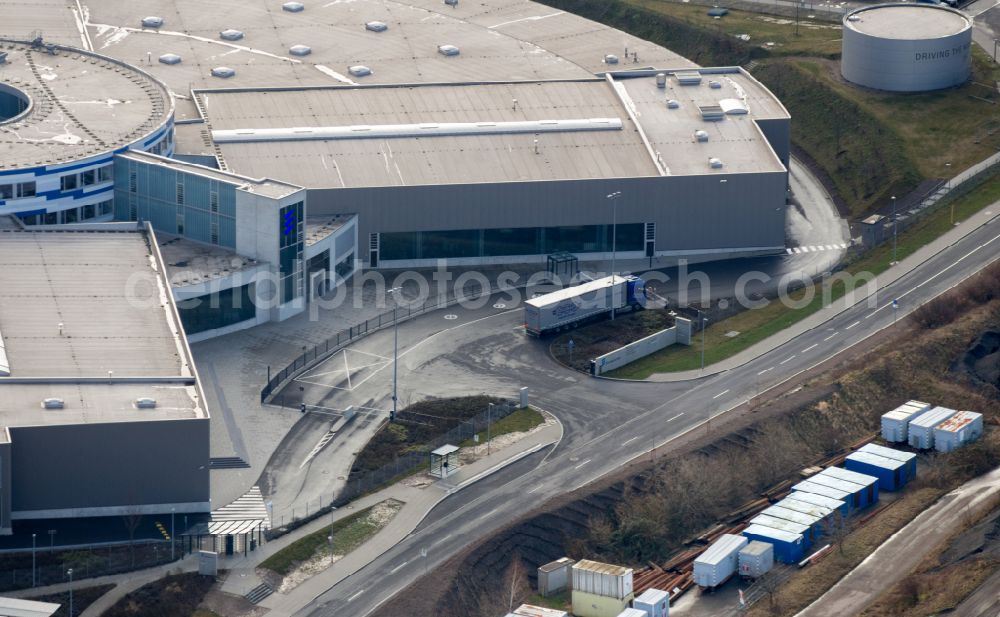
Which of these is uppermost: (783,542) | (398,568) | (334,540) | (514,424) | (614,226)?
(614,226)

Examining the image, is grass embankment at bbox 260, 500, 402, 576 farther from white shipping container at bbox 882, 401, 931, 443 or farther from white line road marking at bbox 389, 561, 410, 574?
white shipping container at bbox 882, 401, 931, 443

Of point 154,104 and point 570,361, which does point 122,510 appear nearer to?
point 570,361

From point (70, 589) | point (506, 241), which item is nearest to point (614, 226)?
point (506, 241)

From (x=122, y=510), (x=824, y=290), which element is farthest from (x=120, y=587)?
(x=824, y=290)

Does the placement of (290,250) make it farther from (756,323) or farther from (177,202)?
(756,323)

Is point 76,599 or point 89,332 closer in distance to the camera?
point 76,599

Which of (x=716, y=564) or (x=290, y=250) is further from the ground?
(x=290, y=250)
